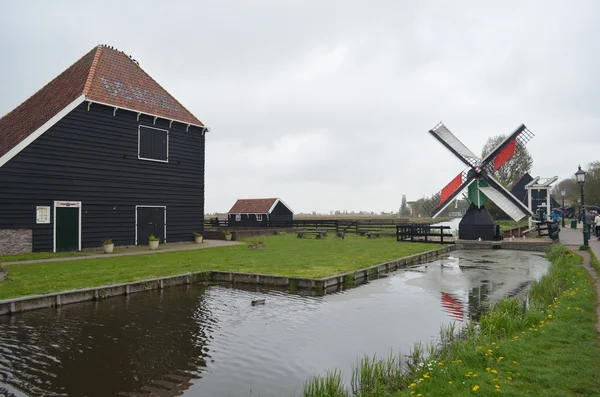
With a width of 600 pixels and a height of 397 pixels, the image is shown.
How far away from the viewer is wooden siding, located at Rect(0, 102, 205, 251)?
1716 cm

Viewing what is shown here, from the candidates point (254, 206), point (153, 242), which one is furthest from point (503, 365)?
point (254, 206)

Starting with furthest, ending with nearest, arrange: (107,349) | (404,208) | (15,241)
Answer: (404,208)
(15,241)
(107,349)

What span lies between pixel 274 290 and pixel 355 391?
6793 millimetres

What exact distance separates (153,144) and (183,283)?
1146 centimetres

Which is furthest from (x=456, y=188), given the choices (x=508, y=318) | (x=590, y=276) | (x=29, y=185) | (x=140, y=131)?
(x=29, y=185)

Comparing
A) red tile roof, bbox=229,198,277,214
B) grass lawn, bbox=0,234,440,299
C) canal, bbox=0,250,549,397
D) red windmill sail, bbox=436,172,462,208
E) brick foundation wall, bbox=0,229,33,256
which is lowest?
canal, bbox=0,250,549,397

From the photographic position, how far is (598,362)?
5.51 meters

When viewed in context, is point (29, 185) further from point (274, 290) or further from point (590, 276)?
point (590, 276)

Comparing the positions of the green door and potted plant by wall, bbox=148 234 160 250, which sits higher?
the green door

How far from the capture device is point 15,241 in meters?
16.8

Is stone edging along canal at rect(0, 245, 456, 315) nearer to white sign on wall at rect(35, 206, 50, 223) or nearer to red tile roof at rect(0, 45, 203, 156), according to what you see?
white sign on wall at rect(35, 206, 50, 223)

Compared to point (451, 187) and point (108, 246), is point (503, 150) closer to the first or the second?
point (451, 187)

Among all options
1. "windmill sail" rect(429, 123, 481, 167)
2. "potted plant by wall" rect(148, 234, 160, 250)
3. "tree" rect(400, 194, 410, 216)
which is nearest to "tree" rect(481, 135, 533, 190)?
"windmill sail" rect(429, 123, 481, 167)

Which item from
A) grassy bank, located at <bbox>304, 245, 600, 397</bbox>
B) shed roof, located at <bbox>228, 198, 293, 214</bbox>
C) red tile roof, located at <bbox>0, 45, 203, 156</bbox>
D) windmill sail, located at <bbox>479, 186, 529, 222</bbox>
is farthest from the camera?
shed roof, located at <bbox>228, 198, 293, 214</bbox>
